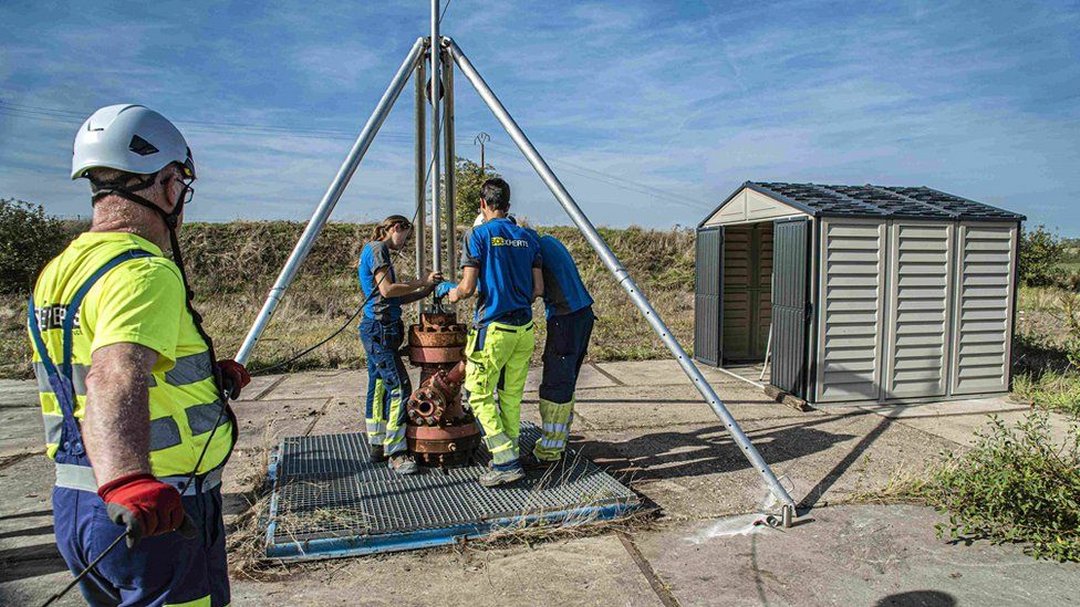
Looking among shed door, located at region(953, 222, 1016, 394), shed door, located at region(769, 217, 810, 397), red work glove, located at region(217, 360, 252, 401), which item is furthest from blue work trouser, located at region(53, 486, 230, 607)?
shed door, located at region(953, 222, 1016, 394)

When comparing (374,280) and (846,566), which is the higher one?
(374,280)

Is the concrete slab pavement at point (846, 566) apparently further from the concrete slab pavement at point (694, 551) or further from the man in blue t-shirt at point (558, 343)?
Answer: the man in blue t-shirt at point (558, 343)

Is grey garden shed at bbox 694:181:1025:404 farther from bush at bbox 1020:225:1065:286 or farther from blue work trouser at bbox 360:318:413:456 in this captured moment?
bush at bbox 1020:225:1065:286

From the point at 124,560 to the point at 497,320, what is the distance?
3.03 metres

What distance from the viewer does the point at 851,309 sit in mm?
7586

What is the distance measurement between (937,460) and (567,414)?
124 inches

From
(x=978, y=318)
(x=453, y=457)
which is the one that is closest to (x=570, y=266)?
(x=453, y=457)

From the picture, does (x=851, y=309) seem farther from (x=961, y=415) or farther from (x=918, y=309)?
(x=961, y=415)

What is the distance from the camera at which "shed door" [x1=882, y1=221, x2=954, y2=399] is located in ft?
25.1

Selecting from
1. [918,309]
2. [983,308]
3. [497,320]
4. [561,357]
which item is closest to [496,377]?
[497,320]

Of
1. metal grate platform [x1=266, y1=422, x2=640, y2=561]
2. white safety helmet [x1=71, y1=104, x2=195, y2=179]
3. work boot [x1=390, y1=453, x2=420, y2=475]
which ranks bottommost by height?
metal grate platform [x1=266, y1=422, x2=640, y2=561]

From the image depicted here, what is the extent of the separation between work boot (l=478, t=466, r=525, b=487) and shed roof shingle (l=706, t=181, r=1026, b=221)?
4.73 m

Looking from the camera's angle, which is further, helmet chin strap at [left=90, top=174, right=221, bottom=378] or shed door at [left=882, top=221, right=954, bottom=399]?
shed door at [left=882, top=221, right=954, bottom=399]

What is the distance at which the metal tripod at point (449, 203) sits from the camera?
442cm
